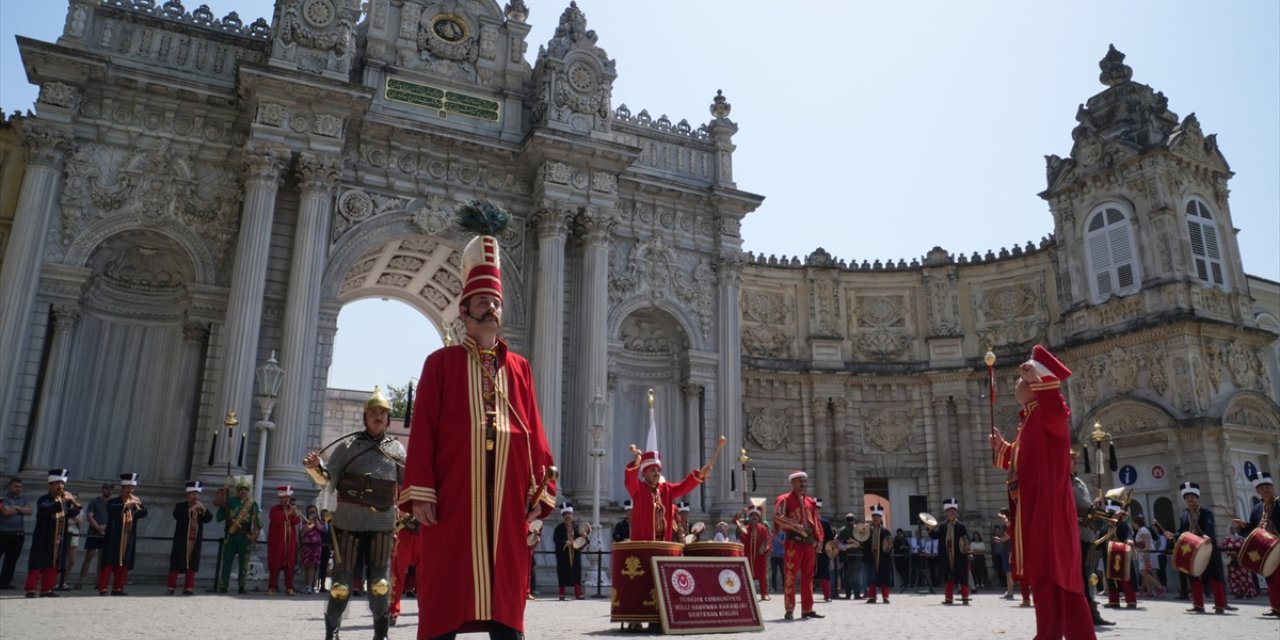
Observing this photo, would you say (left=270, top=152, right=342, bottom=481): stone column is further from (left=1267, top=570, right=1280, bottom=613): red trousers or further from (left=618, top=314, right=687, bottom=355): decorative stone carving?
(left=1267, top=570, right=1280, bottom=613): red trousers

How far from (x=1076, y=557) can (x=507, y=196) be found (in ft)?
60.1

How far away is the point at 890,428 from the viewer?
106 ft

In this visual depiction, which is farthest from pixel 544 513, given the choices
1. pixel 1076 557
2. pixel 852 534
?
pixel 852 534

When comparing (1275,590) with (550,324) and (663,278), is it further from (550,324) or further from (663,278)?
(663,278)

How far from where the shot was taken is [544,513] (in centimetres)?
518

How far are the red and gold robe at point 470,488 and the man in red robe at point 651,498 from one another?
5.94 meters

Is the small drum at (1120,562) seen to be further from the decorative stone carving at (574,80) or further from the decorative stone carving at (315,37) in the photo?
the decorative stone carving at (315,37)

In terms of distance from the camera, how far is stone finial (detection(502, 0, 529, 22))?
24062 mm

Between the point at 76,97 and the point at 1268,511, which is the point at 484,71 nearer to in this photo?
the point at 76,97

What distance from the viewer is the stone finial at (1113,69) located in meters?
29.5

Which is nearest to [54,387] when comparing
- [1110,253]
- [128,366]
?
[128,366]

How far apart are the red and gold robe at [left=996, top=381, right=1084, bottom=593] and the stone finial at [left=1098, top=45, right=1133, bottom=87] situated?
2745 cm

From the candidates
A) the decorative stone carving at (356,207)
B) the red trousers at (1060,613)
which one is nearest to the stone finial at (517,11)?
the decorative stone carving at (356,207)

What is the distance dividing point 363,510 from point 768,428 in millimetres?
25014
